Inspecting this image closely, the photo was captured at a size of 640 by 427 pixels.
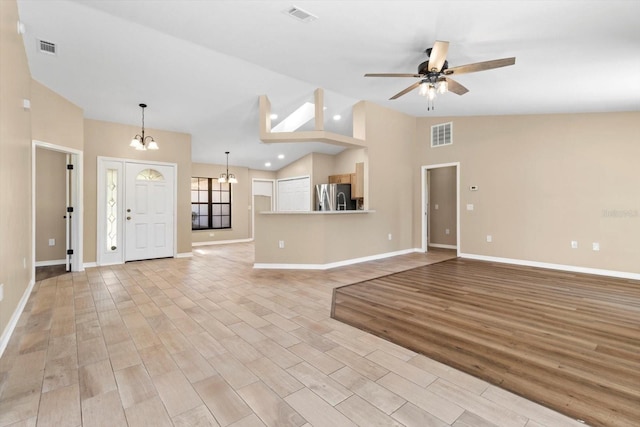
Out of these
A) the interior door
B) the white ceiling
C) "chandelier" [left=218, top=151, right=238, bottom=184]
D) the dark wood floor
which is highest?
the white ceiling

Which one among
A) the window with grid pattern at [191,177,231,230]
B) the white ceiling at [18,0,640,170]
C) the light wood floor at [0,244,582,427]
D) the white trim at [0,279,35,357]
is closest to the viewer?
the light wood floor at [0,244,582,427]

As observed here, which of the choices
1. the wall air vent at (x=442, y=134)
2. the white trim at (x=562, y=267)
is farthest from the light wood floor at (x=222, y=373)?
the wall air vent at (x=442, y=134)

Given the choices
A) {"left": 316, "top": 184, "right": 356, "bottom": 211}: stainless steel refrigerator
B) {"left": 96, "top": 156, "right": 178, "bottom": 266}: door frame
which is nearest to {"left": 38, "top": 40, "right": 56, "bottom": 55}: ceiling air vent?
{"left": 96, "top": 156, "right": 178, "bottom": 266}: door frame

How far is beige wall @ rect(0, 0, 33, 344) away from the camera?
7.94 ft

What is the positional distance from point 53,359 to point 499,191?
6887 millimetres

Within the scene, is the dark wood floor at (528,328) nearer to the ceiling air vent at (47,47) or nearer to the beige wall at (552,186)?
the beige wall at (552,186)

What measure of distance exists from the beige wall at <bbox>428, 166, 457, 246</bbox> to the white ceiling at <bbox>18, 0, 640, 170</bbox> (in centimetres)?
267

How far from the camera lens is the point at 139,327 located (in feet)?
8.84

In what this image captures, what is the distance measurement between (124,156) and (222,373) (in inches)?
214

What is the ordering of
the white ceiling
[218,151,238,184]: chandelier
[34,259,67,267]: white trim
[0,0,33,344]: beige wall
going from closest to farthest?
1. [0,0,33,344]: beige wall
2. the white ceiling
3. [34,259,67,267]: white trim
4. [218,151,238,184]: chandelier

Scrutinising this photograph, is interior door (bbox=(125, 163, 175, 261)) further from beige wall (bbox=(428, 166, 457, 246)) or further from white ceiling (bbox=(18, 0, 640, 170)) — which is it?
beige wall (bbox=(428, 166, 457, 246))

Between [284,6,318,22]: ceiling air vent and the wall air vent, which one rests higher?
[284,6,318,22]: ceiling air vent

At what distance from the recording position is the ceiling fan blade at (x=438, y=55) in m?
2.97

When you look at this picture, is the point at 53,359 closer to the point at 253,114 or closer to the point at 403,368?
the point at 403,368
